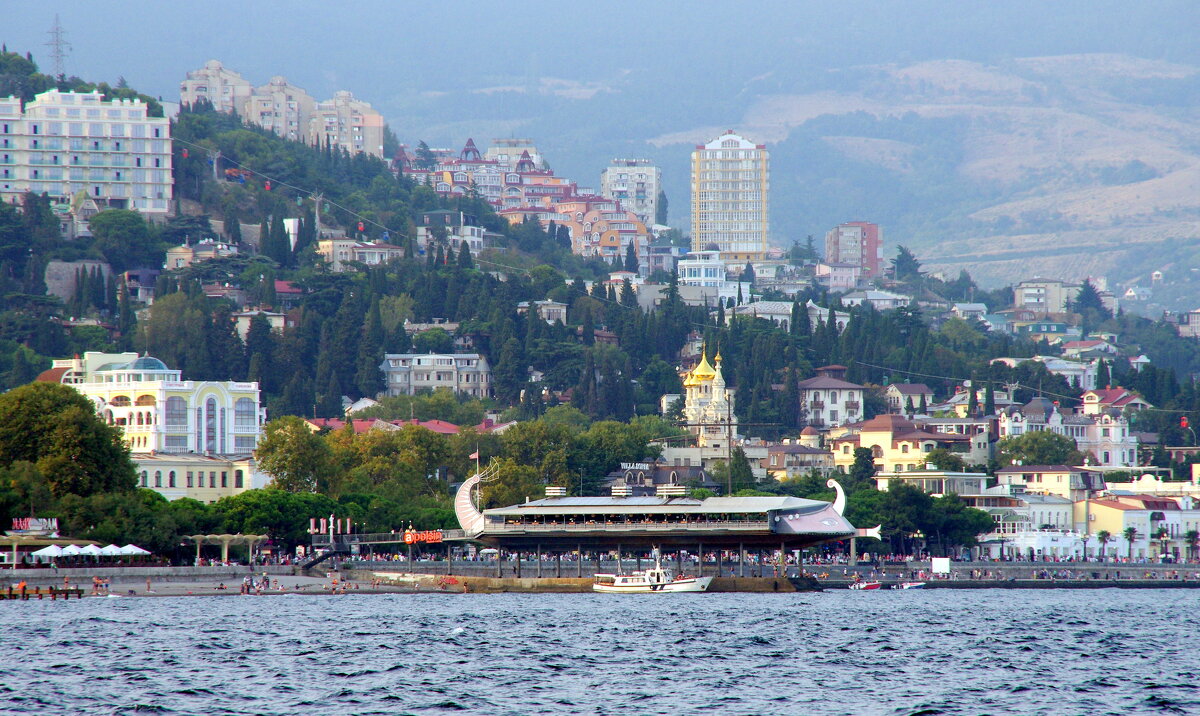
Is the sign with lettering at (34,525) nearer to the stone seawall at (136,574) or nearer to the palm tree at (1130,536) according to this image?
the stone seawall at (136,574)

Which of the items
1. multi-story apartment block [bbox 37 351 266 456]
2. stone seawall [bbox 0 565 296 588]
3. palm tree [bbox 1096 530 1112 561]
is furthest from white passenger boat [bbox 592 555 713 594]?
palm tree [bbox 1096 530 1112 561]

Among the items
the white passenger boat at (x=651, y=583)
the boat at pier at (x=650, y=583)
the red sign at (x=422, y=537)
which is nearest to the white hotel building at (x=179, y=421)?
the red sign at (x=422, y=537)

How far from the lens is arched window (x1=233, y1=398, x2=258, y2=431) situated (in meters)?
161

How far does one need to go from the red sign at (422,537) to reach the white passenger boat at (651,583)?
12.8 metres

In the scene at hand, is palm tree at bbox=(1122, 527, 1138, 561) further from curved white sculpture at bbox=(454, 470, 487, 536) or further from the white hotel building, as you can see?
curved white sculpture at bbox=(454, 470, 487, 536)

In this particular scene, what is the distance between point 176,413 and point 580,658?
308 ft

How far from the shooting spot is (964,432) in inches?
7741

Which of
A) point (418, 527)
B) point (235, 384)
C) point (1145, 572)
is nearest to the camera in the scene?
point (418, 527)

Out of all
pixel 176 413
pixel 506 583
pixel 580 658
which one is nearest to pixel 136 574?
pixel 506 583

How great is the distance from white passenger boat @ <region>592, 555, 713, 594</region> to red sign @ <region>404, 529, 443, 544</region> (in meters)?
12.8

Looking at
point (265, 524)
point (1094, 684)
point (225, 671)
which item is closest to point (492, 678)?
point (225, 671)

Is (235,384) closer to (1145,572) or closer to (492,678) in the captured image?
(1145,572)

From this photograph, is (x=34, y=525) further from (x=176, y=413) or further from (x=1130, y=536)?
(x=1130, y=536)

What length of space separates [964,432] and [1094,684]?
449 feet
